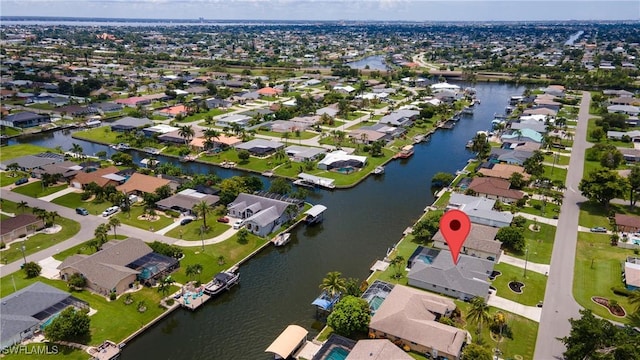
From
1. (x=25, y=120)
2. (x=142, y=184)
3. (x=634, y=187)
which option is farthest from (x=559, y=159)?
(x=25, y=120)

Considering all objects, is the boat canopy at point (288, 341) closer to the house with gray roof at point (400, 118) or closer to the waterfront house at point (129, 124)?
the house with gray roof at point (400, 118)

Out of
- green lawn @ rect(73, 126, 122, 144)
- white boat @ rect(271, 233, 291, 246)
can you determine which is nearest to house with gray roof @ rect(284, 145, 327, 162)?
white boat @ rect(271, 233, 291, 246)

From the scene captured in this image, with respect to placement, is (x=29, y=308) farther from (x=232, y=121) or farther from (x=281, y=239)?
(x=232, y=121)

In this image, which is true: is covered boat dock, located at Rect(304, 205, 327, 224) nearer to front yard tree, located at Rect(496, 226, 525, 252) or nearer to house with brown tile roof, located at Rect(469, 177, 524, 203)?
front yard tree, located at Rect(496, 226, 525, 252)

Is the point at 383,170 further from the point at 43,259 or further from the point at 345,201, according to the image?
the point at 43,259

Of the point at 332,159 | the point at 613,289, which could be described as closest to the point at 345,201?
the point at 332,159

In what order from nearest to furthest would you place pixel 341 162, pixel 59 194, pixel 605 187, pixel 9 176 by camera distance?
pixel 605 187
pixel 59 194
pixel 9 176
pixel 341 162
